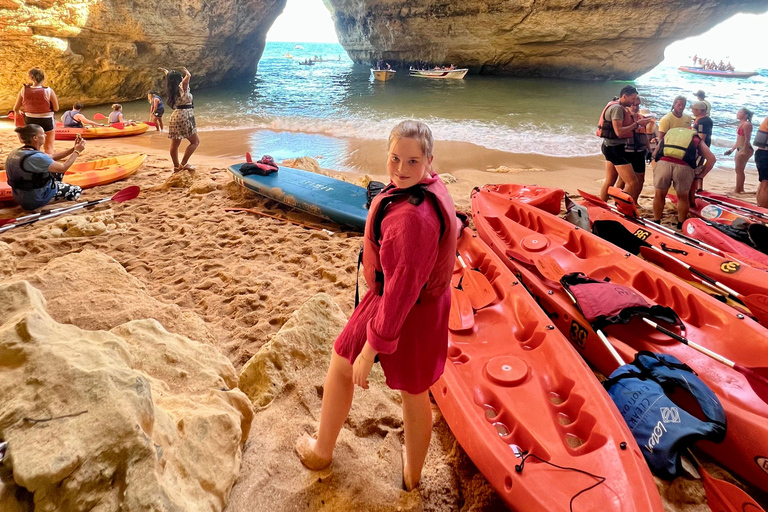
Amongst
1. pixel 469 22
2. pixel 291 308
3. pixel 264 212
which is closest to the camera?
pixel 291 308

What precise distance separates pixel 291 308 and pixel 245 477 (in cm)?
143

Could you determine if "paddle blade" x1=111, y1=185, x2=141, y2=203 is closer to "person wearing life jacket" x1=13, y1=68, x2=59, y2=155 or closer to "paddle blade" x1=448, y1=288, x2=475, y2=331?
"person wearing life jacket" x1=13, y1=68, x2=59, y2=155

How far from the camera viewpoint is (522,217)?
4.57 metres

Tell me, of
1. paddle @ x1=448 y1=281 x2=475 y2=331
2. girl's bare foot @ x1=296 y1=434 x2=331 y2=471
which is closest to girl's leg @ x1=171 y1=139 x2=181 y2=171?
paddle @ x1=448 y1=281 x2=475 y2=331

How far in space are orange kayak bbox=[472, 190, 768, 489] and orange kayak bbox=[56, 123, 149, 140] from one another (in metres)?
9.11

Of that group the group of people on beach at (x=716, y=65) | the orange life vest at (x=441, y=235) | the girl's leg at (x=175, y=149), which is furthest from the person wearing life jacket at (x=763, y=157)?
the group of people on beach at (x=716, y=65)

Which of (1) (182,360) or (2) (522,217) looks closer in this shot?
(1) (182,360)

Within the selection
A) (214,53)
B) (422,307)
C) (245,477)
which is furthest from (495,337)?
(214,53)

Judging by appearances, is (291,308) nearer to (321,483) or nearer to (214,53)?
(321,483)

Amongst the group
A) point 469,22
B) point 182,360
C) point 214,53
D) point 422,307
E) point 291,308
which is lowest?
point 291,308

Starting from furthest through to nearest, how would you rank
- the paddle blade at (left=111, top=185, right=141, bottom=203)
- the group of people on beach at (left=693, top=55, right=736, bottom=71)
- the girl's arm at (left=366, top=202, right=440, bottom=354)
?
1. the group of people on beach at (left=693, top=55, right=736, bottom=71)
2. the paddle blade at (left=111, top=185, right=141, bottom=203)
3. the girl's arm at (left=366, top=202, right=440, bottom=354)

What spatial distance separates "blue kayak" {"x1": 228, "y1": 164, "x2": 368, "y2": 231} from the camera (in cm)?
459

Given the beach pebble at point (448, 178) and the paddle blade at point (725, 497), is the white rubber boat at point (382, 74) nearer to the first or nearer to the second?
the beach pebble at point (448, 178)

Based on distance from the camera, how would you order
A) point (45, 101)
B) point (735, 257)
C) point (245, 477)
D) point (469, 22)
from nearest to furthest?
1. point (245, 477)
2. point (735, 257)
3. point (45, 101)
4. point (469, 22)
